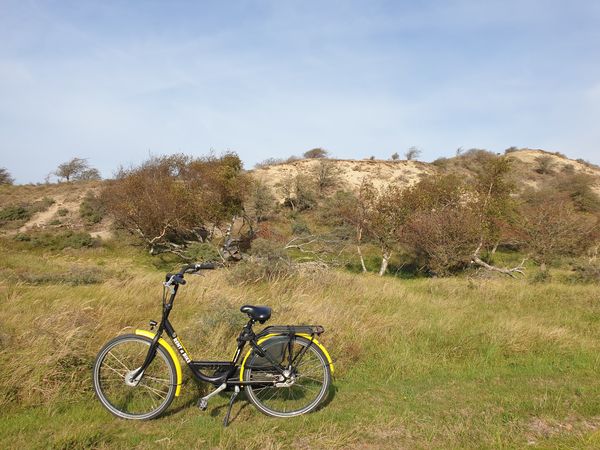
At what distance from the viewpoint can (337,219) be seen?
31.2 m

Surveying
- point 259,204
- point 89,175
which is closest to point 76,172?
point 89,175

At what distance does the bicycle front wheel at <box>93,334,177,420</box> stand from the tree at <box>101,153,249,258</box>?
1793 cm

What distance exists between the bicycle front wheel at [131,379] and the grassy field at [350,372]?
0.16 metres

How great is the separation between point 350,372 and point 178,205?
2040 centimetres

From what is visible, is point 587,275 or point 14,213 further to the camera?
point 14,213

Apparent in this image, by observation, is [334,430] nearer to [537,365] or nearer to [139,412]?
[139,412]

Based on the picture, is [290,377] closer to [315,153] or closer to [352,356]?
[352,356]

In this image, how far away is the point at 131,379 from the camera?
14.2 ft

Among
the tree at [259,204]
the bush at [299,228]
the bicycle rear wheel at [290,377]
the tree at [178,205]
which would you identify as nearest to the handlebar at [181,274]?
the bicycle rear wheel at [290,377]

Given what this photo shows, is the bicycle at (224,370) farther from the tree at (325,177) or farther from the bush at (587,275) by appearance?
the tree at (325,177)

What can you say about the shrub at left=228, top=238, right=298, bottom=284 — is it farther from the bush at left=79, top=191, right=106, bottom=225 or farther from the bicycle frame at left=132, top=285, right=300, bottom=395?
the bush at left=79, top=191, right=106, bottom=225

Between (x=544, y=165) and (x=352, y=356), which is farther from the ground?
(x=544, y=165)

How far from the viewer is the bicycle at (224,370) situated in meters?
4.25

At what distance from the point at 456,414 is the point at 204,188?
2367cm
